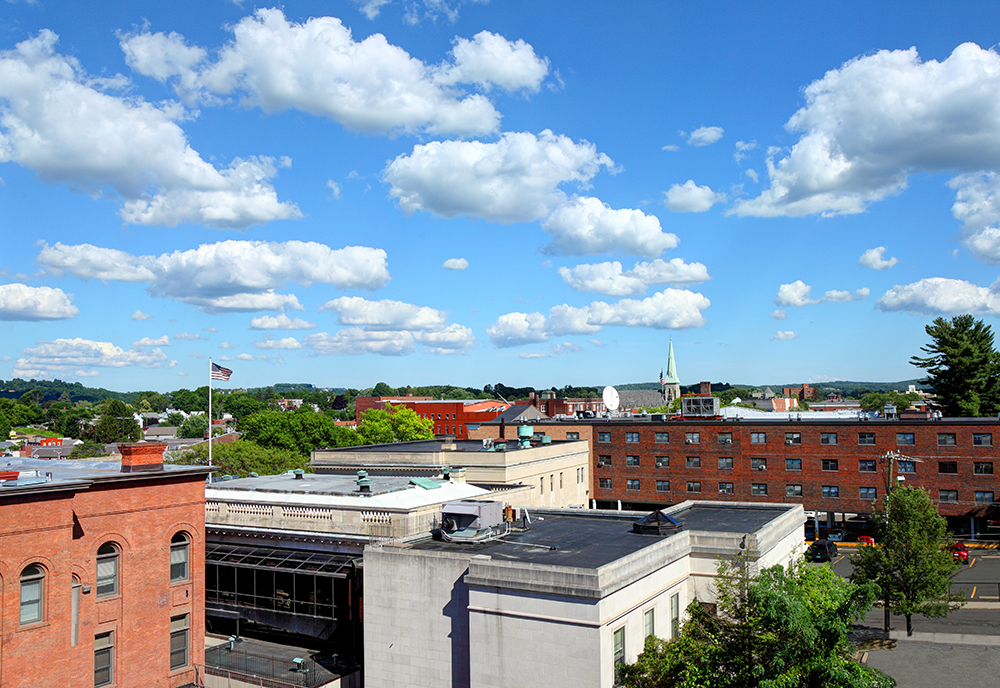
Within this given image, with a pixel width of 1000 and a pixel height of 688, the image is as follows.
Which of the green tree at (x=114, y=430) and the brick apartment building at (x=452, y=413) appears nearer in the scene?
the brick apartment building at (x=452, y=413)

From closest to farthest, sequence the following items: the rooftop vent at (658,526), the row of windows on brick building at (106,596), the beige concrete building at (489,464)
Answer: the row of windows on brick building at (106,596) < the rooftop vent at (658,526) < the beige concrete building at (489,464)

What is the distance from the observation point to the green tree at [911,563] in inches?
1522

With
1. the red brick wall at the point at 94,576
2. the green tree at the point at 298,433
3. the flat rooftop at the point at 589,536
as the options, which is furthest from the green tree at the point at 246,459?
Result: the red brick wall at the point at 94,576

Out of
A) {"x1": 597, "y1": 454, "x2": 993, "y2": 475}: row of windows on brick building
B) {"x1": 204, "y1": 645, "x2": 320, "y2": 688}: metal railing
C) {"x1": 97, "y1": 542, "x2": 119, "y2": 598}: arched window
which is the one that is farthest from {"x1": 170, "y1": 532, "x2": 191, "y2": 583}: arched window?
{"x1": 597, "y1": 454, "x2": 993, "y2": 475}: row of windows on brick building

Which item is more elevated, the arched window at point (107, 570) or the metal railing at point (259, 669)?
the arched window at point (107, 570)

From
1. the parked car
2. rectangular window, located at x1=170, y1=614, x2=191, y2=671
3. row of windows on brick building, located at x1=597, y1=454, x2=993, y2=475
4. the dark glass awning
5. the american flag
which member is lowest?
the parked car

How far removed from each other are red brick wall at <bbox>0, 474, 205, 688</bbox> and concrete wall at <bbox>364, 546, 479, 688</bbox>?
749cm

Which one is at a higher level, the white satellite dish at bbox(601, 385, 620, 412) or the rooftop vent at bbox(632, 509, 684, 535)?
the white satellite dish at bbox(601, 385, 620, 412)

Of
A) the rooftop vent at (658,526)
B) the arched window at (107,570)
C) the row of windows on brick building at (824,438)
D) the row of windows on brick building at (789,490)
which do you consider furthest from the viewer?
the row of windows on brick building at (789,490)

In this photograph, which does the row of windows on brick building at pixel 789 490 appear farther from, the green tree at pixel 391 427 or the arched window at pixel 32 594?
the arched window at pixel 32 594

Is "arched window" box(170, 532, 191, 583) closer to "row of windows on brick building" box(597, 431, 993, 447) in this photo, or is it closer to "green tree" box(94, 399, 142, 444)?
"row of windows on brick building" box(597, 431, 993, 447)

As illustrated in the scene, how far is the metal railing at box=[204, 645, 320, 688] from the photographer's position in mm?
28172

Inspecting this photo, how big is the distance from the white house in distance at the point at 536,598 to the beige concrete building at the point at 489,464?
630 inches

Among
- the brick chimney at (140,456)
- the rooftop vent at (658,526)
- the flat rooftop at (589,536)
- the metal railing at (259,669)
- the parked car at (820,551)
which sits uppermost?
the brick chimney at (140,456)
